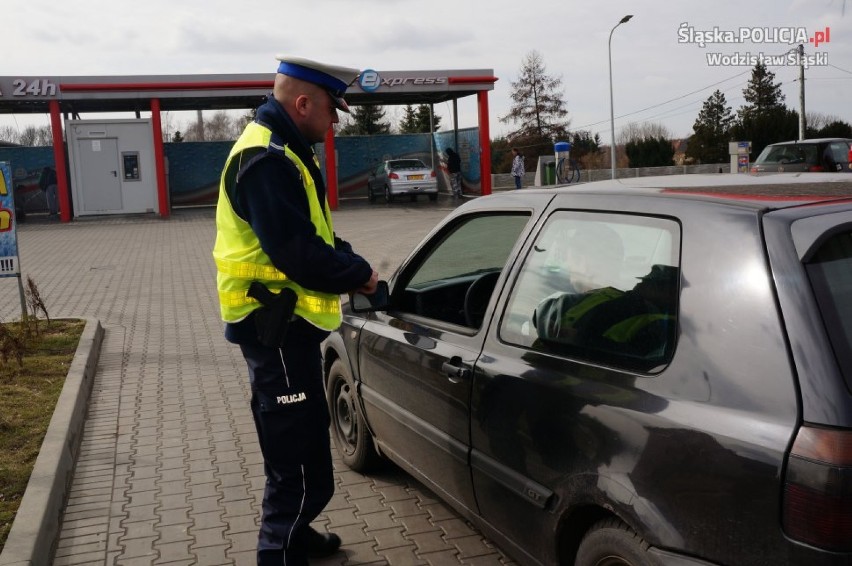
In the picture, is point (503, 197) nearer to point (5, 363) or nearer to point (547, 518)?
point (547, 518)

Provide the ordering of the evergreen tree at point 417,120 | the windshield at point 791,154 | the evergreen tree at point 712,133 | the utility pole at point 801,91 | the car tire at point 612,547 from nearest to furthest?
the car tire at point 612,547
the windshield at point 791,154
the utility pole at point 801,91
the evergreen tree at point 712,133
the evergreen tree at point 417,120

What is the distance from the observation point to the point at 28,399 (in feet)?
19.1

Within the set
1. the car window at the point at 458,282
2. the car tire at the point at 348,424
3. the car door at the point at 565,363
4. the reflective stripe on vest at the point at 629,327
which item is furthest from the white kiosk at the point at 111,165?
the reflective stripe on vest at the point at 629,327

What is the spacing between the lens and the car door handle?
10.4 ft

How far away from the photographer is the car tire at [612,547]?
2.29 meters

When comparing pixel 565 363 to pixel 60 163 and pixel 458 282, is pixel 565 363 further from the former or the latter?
pixel 60 163

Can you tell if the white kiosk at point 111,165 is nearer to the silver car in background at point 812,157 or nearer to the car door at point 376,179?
the car door at point 376,179

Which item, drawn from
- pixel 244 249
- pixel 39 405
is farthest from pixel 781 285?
pixel 39 405

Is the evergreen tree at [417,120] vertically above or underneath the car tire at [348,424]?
above

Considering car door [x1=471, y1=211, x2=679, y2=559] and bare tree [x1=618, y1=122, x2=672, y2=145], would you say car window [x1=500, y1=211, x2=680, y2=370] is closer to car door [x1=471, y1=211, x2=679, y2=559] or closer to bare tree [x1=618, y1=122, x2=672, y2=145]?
car door [x1=471, y1=211, x2=679, y2=559]

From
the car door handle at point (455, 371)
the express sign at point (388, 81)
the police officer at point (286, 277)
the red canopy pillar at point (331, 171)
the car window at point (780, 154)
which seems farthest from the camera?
the red canopy pillar at point (331, 171)

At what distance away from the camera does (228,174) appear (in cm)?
307

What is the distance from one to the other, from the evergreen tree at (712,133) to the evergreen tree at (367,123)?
21087 mm

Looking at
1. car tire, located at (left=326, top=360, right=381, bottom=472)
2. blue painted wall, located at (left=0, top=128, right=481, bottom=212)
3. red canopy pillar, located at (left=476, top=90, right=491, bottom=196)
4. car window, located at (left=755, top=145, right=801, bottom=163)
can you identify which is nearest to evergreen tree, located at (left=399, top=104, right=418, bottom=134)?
blue painted wall, located at (left=0, top=128, right=481, bottom=212)
